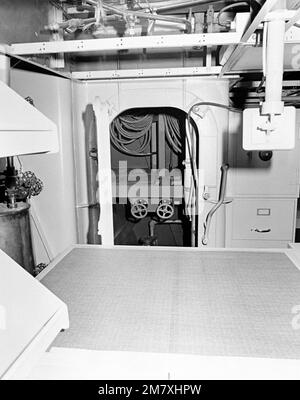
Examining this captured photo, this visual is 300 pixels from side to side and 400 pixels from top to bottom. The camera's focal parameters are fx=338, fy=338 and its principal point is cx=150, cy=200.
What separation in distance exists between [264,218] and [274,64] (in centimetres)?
195

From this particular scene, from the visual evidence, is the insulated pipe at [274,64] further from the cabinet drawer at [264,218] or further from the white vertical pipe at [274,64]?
the cabinet drawer at [264,218]

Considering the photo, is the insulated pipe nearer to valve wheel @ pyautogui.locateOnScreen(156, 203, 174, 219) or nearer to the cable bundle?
valve wheel @ pyautogui.locateOnScreen(156, 203, 174, 219)

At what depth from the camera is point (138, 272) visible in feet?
4.64

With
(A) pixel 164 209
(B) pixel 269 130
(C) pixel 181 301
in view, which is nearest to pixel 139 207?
(A) pixel 164 209

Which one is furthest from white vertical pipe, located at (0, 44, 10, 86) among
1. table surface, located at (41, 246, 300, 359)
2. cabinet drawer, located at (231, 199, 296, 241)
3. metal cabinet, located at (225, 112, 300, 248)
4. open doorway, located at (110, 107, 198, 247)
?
cabinet drawer, located at (231, 199, 296, 241)

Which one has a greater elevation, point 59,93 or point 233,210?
point 59,93

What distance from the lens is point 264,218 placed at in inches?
120

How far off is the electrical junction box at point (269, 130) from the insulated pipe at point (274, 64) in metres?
0.04

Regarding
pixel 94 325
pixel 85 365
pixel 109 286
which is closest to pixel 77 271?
pixel 109 286

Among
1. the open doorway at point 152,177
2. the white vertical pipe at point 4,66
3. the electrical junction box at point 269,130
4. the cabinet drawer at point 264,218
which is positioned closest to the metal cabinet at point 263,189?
the cabinet drawer at point 264,218
